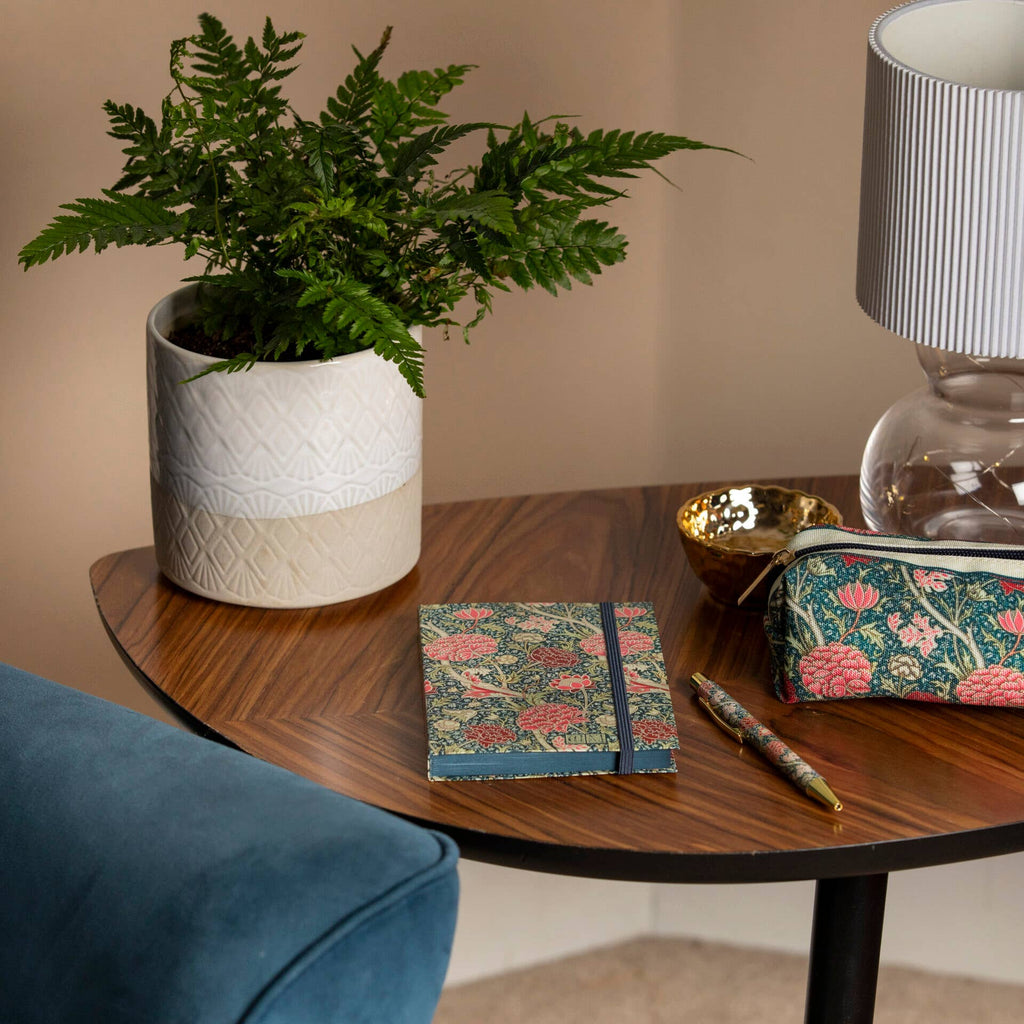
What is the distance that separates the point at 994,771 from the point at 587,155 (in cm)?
47

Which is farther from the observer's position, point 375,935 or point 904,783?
point 904,783

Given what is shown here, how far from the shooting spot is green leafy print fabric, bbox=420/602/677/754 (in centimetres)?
80

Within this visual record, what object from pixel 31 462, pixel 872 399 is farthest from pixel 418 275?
pixel 872 399

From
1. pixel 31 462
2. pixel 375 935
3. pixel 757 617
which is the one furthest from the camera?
pixel 31 462

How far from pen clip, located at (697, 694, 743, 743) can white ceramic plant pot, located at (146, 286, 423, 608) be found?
265 millimetres

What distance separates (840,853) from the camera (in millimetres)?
739

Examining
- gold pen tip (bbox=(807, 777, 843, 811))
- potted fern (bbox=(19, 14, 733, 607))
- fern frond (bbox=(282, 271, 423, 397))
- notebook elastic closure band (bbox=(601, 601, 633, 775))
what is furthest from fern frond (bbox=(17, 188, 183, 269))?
gold pen tip (bbox=(807, 777, 843, 811))

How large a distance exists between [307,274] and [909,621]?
44 cm

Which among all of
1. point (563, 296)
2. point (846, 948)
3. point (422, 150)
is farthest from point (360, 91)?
point (846, 948)

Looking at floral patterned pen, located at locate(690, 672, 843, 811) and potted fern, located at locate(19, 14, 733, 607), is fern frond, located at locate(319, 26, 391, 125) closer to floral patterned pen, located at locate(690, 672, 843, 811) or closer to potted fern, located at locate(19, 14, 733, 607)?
potted fern, located at locate(19, 14, 733, 607)

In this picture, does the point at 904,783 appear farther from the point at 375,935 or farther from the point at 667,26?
the point at 667,26

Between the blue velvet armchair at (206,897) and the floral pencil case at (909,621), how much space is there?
0.38 meters

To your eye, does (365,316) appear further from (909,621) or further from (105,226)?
(909,621)

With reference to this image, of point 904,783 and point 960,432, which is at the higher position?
point 960,432
